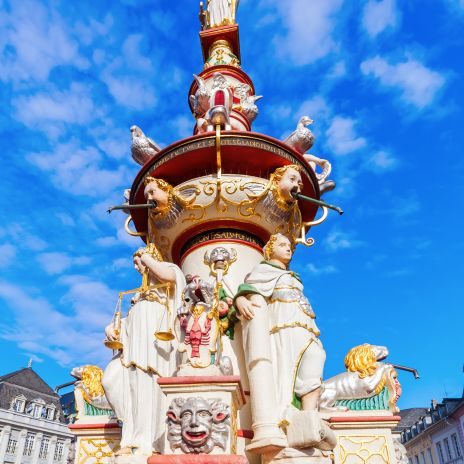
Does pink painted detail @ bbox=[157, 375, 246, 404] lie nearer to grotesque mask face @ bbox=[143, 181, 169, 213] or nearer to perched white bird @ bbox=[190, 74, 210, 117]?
grotesque mask face @ bbox=[143, 181, 169, 213]

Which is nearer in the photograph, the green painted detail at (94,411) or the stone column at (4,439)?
the green painted detail at (94,411)

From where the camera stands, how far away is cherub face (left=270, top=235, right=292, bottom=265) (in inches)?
281

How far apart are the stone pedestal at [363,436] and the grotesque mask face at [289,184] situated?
11.8 ft

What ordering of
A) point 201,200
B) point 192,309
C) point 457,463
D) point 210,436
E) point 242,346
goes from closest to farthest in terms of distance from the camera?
1. point 210,436
2. point 192,309
3. point 242,346
4. point 201,200
5. point 457,463

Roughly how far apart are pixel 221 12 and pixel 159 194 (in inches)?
339

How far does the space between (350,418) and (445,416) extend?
117 feet

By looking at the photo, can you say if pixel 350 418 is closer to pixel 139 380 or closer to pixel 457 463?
pixel 139 380

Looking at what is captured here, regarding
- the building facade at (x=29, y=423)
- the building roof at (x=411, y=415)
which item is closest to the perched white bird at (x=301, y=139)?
the building facade at (x=29, y=423)

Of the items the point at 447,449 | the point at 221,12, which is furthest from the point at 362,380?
the point at 447,449

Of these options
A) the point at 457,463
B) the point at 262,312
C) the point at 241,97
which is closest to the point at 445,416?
the point at 457,463

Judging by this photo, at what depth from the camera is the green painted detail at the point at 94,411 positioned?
7.79 metres

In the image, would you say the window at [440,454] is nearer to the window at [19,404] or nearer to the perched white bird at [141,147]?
the window at [19,404]

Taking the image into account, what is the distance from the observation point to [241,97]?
1181 centimetres

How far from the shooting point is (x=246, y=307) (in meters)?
6.27
